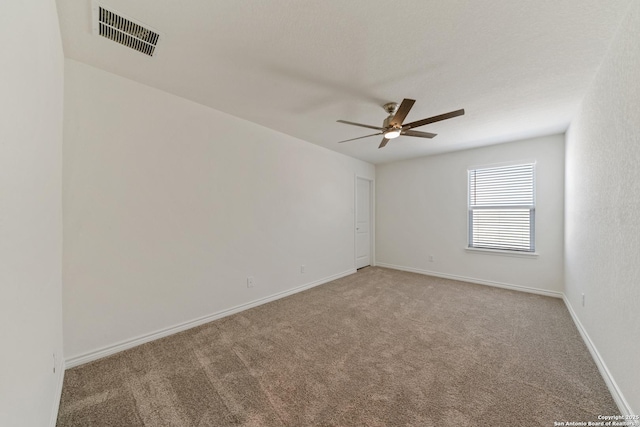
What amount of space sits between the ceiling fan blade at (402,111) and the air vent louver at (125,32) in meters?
1.90

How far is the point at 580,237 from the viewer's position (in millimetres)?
2498

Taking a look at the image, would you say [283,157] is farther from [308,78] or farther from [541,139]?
[541,139]

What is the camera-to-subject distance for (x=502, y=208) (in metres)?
4.00

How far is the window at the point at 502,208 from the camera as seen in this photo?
3.78 m

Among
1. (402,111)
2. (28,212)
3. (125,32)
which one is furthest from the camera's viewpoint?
→ (402,111)

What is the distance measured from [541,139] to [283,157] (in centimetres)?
390

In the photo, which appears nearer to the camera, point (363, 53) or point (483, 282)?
point (363, 53)

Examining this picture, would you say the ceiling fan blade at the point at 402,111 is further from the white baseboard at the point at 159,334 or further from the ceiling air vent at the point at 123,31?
the white baseboard at the point at 159,334

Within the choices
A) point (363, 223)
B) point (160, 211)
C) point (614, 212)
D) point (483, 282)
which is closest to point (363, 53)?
point (614, 212)

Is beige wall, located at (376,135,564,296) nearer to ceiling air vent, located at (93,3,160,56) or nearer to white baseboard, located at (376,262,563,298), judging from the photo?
white baseboard, located at (376,262,563,298)

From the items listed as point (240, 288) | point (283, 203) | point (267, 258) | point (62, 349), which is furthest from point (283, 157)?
point (62, 349)

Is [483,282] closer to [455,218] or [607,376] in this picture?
[455,218]

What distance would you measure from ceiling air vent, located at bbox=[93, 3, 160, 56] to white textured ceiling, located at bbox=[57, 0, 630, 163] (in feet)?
0.17

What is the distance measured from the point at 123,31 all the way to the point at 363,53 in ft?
5.49
